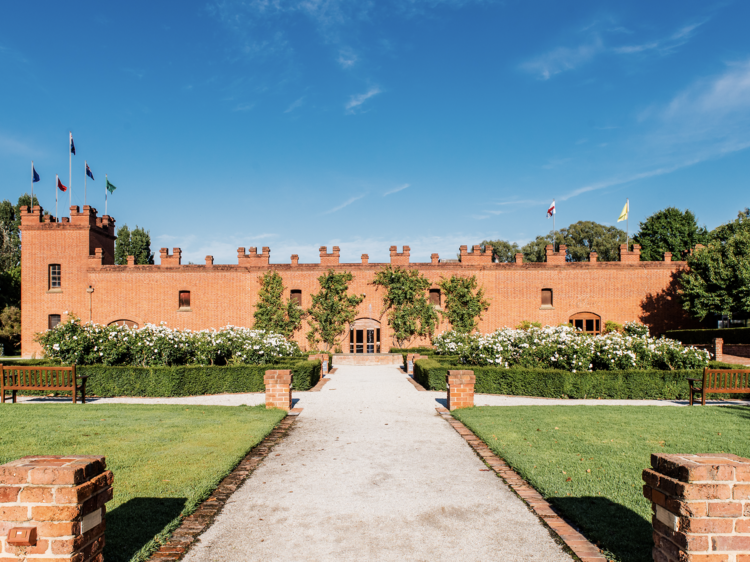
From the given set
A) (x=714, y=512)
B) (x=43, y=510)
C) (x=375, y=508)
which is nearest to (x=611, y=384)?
(x=375, y=508)

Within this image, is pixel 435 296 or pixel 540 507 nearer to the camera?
pixel 540 507

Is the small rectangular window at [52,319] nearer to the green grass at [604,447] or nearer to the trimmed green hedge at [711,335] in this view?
the green grass at [604,447]

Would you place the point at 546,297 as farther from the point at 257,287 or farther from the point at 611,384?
the point at 611,384

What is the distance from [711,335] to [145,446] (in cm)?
2823

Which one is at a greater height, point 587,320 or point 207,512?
point 587,320

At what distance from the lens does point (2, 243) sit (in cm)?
4591

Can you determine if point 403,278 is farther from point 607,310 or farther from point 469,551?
point 469,551

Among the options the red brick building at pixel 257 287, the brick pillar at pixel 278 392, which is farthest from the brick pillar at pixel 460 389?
the red brick building at pixel 257 287

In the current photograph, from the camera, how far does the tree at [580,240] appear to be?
53219mm

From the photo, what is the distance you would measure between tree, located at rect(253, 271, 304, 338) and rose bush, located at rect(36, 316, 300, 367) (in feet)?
45.0

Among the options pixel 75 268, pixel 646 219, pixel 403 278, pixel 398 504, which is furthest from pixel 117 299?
pixel 646 219

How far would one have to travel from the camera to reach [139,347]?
13.5 meters

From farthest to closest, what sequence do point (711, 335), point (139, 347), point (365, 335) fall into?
point (365, 335), point (711, 335), point (139, 347)

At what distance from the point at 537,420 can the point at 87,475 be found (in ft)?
24.6
